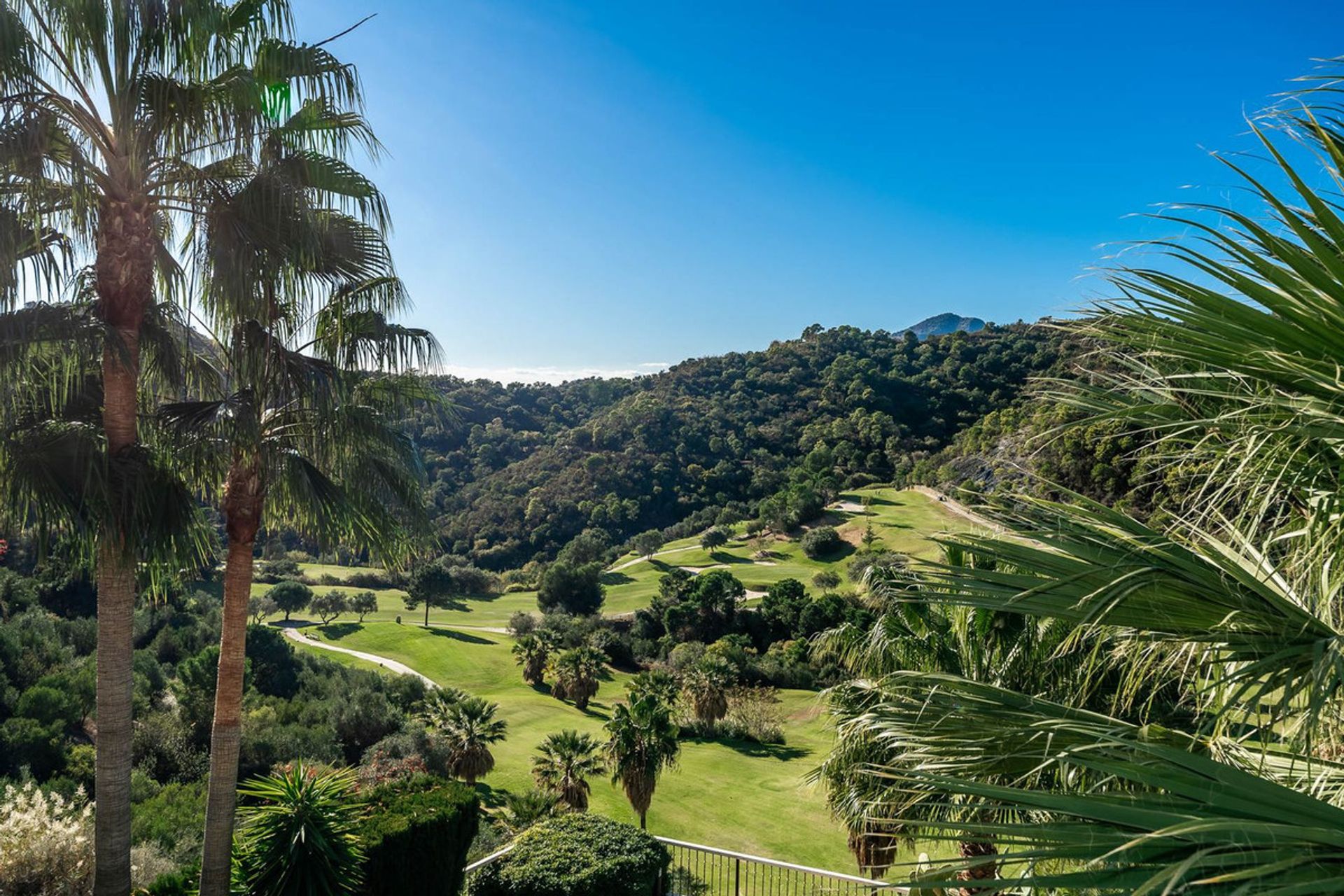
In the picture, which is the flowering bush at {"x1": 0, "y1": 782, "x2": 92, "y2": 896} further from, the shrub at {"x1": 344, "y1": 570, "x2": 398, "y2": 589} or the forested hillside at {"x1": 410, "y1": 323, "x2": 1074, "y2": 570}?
the forested hillside at {"x1": 410, "y1": 323, "x2": 1074, "y2": 570}

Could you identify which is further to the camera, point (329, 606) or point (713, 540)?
point (713, 540)

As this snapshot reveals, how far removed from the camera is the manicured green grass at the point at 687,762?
738 inches

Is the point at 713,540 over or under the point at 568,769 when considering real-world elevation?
over

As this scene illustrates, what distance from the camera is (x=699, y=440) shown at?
78875mm

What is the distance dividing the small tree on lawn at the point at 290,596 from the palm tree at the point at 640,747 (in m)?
34.6

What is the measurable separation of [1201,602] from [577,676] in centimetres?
3209

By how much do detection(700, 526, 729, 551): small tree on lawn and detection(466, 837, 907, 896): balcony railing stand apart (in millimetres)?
43635

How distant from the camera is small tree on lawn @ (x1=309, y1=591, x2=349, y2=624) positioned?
44875 millimetres

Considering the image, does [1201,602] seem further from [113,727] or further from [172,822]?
[172,822]

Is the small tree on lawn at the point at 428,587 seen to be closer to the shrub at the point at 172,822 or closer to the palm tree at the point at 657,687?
the palm tree at the point at 657,687

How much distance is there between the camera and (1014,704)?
265cm

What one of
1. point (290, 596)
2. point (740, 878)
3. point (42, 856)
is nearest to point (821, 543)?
point (290, 596)

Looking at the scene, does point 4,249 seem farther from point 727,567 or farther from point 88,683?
point 727,567

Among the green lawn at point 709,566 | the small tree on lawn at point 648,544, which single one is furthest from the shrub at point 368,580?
the small tree on lawn at point 648,544
